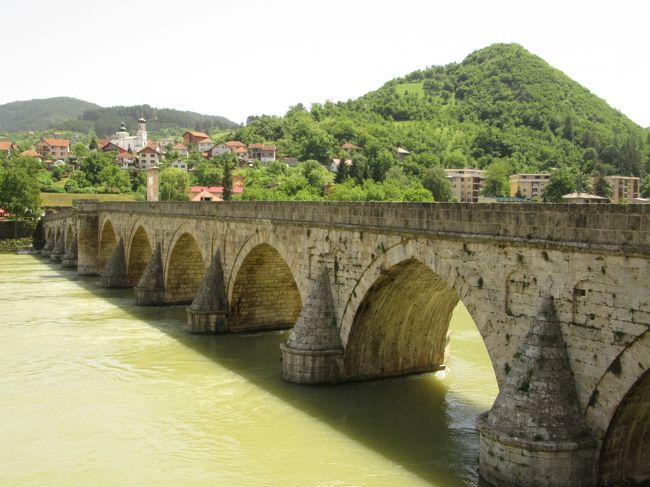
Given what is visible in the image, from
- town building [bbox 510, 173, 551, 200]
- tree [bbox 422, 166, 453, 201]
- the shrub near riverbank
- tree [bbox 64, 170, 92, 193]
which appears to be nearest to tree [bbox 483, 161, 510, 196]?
town building [bbox 510, 173, 551, 200]

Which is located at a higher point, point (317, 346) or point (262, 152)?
point (262, 152)

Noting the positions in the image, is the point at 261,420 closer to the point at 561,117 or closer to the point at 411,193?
the point at 411,193

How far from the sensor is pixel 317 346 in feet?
45.2

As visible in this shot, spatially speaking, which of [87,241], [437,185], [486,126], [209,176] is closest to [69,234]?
[87,241]

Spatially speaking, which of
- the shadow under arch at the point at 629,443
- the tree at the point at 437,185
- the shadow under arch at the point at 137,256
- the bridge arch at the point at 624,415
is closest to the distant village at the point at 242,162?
the tree at the point at 437,185

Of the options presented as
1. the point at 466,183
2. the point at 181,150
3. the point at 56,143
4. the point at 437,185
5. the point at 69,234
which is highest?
the point at 56,143

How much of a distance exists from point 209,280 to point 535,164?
3536 inches

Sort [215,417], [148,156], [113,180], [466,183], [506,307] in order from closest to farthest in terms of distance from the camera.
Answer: [506,307]
[215,417]
[113,180]
[466,183]
[148,156]

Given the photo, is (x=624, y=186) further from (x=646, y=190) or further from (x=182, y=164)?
(x=182, y=164)

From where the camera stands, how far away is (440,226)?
10859 mm

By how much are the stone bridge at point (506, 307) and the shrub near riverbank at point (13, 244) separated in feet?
132

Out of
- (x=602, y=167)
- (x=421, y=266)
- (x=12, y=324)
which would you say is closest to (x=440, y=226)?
(x=421, y=266)

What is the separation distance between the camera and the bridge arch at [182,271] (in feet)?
80.3

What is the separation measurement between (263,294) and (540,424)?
1241 cm
